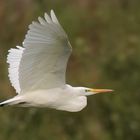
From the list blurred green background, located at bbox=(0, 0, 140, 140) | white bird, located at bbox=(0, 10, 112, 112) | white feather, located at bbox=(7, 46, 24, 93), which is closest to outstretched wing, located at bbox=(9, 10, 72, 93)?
white bird, located at bbox=(0, 10, 112, 112)

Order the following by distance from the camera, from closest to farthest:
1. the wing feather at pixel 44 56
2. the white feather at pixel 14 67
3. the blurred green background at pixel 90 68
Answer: the wing feather at pixel 44 56 → the white feather at pixel 14 67 → the blurred green background at pixel 90 68

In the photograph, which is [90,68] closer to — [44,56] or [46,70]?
[46,70]

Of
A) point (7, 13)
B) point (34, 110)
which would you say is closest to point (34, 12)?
point (7, 13)

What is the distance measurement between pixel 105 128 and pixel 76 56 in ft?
3.65

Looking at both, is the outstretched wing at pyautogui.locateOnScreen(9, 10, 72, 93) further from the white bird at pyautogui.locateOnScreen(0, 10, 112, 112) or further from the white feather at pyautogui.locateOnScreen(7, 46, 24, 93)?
the white feather at pyautogui.locateOnScreen(7, 46, 24, 93)

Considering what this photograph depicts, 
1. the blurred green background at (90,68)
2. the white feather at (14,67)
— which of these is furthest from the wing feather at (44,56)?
the blurred green background at (90,68)

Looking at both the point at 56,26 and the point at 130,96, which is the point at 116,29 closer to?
the point at 130,96

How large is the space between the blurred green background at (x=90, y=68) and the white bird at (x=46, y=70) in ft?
7.10

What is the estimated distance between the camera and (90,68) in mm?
10148

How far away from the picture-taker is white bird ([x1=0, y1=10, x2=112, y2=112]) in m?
5.92

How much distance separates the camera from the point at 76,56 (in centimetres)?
1013

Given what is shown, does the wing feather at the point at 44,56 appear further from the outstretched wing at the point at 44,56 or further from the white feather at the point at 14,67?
the white feather at the point at 14,67

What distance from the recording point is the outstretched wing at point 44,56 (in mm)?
5891

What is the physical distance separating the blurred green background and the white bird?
7.10 ft
